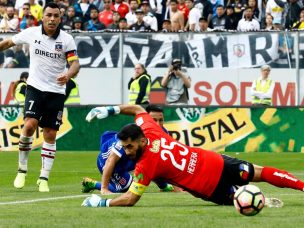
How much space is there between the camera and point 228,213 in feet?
39.1

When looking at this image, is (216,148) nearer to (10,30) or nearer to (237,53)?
(237,53)

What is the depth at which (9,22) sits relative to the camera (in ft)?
108

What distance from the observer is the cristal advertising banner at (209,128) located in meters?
26.1

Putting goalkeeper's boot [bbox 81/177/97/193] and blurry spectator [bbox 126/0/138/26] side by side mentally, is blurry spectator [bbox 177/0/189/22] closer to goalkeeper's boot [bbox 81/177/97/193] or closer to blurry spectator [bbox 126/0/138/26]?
blurry spectator [bbox 126/0/138/26]

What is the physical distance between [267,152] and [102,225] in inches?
620

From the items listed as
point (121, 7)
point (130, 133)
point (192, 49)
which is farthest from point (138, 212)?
point (121, 7)

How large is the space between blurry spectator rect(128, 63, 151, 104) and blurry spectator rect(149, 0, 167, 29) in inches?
200

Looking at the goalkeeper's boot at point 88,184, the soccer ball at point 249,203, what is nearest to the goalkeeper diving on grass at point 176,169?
the soccer ball at point 249,203

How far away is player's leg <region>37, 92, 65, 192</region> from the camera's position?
1598 cm

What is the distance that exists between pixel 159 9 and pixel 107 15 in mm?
1550

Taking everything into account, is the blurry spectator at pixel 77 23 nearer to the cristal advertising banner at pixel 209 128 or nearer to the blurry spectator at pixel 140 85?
the blurry spectator at pixel 140 85

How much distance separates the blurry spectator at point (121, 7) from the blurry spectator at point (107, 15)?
1.08ft

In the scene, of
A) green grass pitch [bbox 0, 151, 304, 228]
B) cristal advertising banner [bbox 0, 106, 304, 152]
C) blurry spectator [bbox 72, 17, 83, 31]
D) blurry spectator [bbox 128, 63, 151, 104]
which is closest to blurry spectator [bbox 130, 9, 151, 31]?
blurry spectator [bbox 72, 17, 83, 31]

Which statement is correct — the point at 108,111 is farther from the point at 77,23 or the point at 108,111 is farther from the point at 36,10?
the point at 36,10
